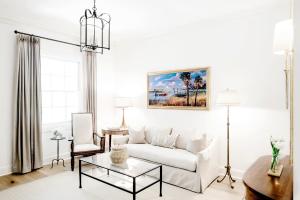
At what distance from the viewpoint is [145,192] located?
3.16 meters

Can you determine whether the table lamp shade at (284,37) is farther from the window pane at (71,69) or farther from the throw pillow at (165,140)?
the window pane at (71,69)

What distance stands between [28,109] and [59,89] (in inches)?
35.2

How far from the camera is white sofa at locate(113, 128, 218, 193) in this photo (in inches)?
126

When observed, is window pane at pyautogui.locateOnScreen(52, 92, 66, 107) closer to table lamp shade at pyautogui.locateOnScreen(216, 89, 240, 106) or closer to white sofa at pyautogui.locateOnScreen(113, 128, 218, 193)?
white sofa at pyautogui.locateOnScreen(113, 128, 218, 193)

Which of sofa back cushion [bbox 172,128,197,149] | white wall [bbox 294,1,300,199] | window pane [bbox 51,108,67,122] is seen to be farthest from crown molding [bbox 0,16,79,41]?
white wall [bbox 294,1,300,199]

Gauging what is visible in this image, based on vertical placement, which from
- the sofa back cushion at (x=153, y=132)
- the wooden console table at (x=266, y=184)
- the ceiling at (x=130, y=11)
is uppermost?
the ceiling at (x=130, y=11)

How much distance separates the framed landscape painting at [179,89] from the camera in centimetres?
414

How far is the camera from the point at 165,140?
411cm

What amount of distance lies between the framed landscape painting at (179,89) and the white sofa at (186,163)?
669 mm

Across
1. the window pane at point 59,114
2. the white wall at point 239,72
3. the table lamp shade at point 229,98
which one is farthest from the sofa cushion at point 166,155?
the window pane at point 59,114

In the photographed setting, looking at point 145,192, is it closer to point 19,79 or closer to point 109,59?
point 19,79

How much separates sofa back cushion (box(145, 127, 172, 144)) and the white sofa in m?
0.34

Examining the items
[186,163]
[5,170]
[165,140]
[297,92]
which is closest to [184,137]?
[165,140]

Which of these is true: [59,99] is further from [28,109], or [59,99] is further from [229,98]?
[229,98]
